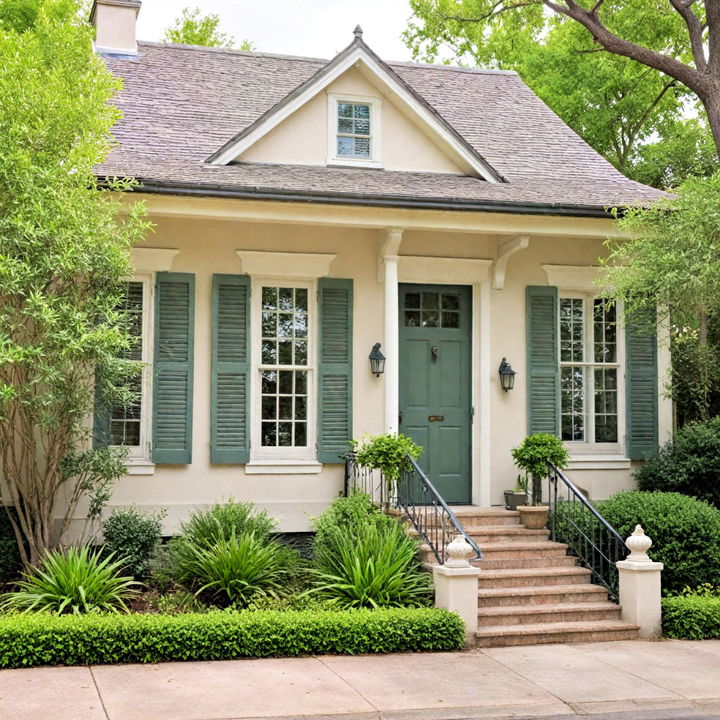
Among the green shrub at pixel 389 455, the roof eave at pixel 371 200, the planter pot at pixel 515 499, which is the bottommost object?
the planter pot at pixel 515 499

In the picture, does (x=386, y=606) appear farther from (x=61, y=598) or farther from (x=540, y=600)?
(x=61, y=598)

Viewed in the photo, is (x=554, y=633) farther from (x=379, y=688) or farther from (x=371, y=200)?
(x=371, y=200)

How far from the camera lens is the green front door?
432 inches

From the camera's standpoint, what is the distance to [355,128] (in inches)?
456

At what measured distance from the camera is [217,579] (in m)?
8.54

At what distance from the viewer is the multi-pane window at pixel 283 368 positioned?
10.5m

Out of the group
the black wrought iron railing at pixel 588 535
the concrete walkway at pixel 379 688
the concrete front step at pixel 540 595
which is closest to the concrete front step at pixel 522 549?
the black wrought iron railing at pixel 588 535

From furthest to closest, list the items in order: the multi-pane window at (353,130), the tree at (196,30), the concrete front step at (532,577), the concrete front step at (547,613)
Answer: the tree at (196,30)
the multi-pane window at (353,130)
the concrete front step at (532,577)
the concrete front step at (547,613)

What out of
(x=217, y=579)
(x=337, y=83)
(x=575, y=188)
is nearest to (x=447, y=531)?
(x=217, y=579)

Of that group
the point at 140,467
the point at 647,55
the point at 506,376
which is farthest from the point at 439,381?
the point at 647,55

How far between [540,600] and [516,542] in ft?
3.30

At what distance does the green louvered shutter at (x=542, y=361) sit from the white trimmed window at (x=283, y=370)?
256 cm

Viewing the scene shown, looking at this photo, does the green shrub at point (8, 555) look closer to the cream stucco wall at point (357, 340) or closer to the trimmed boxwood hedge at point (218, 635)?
the cream stucco wall at point (357, 340)

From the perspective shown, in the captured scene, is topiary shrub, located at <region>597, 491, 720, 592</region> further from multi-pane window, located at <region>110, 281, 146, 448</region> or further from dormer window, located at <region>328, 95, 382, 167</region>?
dormer window, located at <region>328, 95, 382, 167</region>
